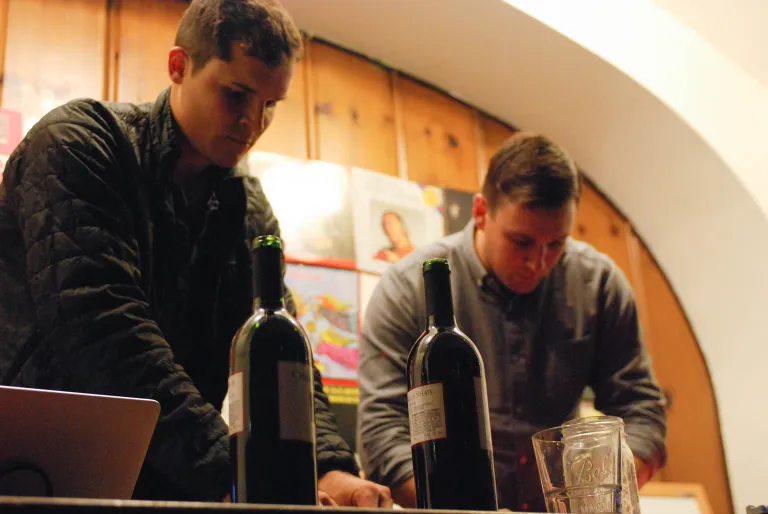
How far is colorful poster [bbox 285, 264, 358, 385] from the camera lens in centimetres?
226

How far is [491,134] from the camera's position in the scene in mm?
2992

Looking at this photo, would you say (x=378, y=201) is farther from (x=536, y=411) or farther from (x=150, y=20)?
(x=536, y=411)

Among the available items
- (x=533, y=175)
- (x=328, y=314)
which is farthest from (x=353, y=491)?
(x=328, y=314)

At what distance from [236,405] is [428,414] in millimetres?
186

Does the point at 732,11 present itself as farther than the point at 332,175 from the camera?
Yes

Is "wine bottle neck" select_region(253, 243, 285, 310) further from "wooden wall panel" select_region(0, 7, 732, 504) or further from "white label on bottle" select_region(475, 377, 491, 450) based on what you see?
"wooden wall panel" select_region(0, 7, 732, 504)

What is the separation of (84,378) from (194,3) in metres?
0.72

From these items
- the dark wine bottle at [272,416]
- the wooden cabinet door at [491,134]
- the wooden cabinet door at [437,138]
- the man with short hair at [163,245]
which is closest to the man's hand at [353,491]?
the man with short hair at [163,245]

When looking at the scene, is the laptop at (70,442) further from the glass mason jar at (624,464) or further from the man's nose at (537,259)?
the man's nose at (537,259)

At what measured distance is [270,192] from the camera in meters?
2.34

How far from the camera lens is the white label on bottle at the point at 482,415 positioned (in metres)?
0.78

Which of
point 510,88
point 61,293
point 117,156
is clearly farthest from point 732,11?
point 61,293

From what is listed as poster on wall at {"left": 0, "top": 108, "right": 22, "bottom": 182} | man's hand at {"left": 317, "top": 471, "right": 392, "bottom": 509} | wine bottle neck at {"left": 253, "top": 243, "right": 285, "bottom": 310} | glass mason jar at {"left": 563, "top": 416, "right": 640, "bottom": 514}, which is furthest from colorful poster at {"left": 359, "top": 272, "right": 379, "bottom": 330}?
wine bottle neck at {"left": 253, "top": 243, "right": 285, "bottom": 310}

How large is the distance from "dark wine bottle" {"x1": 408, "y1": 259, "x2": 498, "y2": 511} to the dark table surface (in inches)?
9.7
